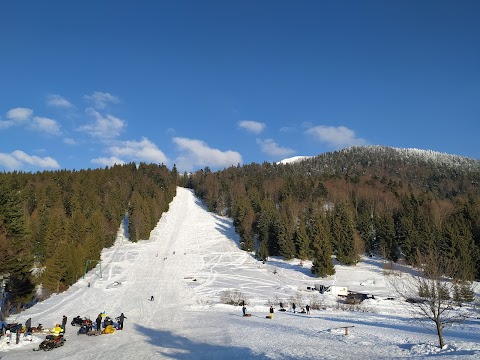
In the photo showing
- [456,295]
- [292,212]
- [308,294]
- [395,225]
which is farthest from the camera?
[292,212]

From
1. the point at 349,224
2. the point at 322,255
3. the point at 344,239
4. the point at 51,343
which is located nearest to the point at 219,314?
the point at 51,343

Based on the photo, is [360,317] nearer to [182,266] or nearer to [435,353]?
[435,353]

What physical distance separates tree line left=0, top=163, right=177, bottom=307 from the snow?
3.78 meters

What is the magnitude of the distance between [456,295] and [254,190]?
3440 inches

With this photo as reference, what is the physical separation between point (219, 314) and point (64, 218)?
4610 centimetres

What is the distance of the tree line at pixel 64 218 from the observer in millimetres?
38625

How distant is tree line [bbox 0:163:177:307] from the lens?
38.6 m

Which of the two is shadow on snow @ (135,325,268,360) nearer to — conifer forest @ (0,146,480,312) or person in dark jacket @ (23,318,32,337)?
person in dark jacket @ (23,318,32,337)

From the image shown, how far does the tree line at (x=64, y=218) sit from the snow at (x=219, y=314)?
3.78 metres

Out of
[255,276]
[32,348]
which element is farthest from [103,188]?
[32,348]

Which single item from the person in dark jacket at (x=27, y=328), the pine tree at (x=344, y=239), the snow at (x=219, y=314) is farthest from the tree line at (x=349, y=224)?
the person in dark jacket at (x=27, y=328)

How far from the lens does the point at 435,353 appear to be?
15.9 m

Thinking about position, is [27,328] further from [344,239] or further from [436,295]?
[344,239]

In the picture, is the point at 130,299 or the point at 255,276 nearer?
the point at 130,299
